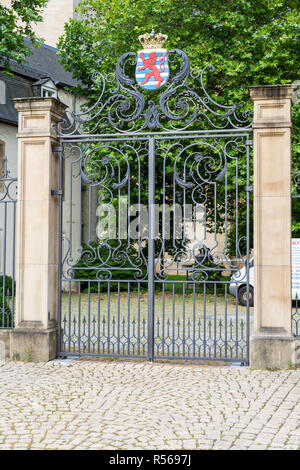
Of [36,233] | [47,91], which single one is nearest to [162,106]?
[36,233]

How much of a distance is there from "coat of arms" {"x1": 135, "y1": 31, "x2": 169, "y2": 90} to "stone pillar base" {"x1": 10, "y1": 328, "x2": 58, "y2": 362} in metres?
3.62

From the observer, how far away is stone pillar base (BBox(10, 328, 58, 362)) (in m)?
8.06

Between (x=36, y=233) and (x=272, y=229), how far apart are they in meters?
3.15

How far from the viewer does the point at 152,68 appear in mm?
8367

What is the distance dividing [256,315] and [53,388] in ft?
8.68

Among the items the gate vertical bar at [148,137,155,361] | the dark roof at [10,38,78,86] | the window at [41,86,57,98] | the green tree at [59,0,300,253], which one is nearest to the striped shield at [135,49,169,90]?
the gate vertical bar at [148,137,155,361]

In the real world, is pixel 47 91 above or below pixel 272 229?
above

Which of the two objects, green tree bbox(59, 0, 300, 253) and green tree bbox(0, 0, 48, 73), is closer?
green tree bbox(0, 0, 48, 73)

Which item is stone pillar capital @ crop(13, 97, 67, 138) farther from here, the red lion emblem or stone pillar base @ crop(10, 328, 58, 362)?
stone pillar base @ crop(10, 328, 58, 362)

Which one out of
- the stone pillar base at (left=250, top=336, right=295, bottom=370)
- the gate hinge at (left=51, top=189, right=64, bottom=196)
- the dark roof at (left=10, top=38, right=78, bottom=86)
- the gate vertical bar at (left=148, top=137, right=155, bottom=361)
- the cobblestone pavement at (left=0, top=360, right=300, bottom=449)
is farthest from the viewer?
the dark roof at (left=10, top=38, right=78, bottom=86)

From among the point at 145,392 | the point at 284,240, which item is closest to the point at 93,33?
the point at 284,240

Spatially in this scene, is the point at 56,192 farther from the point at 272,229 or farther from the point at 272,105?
the point at 272,105

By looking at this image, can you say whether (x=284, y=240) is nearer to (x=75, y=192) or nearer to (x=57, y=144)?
(x=57, y=144)

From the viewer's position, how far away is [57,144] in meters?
8.58
